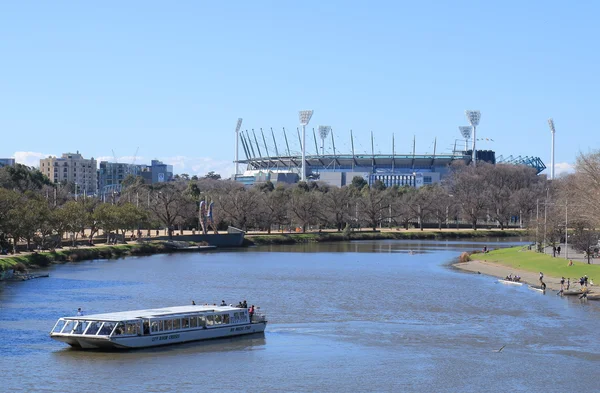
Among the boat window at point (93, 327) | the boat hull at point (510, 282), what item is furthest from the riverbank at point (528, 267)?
the boat window at point (93, 327)

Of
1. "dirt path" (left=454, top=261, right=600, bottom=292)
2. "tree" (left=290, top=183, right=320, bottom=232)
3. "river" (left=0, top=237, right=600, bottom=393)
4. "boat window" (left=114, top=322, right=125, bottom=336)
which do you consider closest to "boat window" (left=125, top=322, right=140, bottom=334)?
"boat window" (left=114, top=322, right=125, bottom=336)

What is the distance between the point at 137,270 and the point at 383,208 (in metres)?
102

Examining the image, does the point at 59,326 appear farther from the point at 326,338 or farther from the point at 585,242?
the point at 585,242

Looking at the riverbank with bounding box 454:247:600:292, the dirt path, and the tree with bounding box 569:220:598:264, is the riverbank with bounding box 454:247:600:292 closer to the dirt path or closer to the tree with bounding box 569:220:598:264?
the dirt path

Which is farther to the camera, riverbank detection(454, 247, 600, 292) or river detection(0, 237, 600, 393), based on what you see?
riverbank detection(454, 247, 600, 292)

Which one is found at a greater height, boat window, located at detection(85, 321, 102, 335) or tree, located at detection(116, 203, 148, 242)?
tree, located at detection(116, 203, 148, 242)

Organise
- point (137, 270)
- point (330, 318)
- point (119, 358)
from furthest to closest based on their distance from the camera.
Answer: point (137, 270) < point (330, 318) < point (119, 358)

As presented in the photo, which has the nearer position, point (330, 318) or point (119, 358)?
point (119, 358)

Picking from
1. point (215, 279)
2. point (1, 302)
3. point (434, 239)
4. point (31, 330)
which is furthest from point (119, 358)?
point (434, 239)

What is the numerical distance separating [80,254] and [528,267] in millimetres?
51909

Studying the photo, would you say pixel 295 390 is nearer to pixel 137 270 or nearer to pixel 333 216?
pixel 137 270

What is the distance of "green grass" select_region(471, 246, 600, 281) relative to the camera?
87.3m

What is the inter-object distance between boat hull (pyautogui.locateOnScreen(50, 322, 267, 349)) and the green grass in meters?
41.0

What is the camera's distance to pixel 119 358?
158 feet
